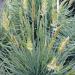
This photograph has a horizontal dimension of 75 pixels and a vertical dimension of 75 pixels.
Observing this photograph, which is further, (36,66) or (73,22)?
(73,22)

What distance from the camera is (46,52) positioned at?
57.3 inches

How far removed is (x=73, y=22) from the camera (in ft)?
7.07

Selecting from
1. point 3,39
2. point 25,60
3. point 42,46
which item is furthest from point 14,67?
point 3,39

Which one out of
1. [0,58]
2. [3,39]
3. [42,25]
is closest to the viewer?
[42,25]

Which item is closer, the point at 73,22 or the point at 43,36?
the point at 43,36

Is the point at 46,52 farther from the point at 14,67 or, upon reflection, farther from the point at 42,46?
the point at 14,67

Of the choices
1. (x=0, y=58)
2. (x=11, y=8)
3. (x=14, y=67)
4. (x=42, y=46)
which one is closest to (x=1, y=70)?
(x=14, y=67)

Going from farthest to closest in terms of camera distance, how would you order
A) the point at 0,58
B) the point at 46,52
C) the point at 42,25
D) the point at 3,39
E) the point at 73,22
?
1. the point at 73,22
2. the point at 3,39
3. the point at 0,58
4. the point at 42,25
5. the point at 46,52

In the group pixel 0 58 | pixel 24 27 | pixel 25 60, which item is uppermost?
pixel 24 27

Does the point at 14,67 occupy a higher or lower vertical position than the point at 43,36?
lower

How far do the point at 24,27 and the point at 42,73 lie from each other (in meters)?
0.37

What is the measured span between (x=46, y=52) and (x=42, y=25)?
0.23 metres

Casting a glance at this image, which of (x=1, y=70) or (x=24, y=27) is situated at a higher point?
(x=24, y=27)

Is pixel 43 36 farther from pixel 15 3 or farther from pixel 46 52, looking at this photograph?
pixel 15 3
